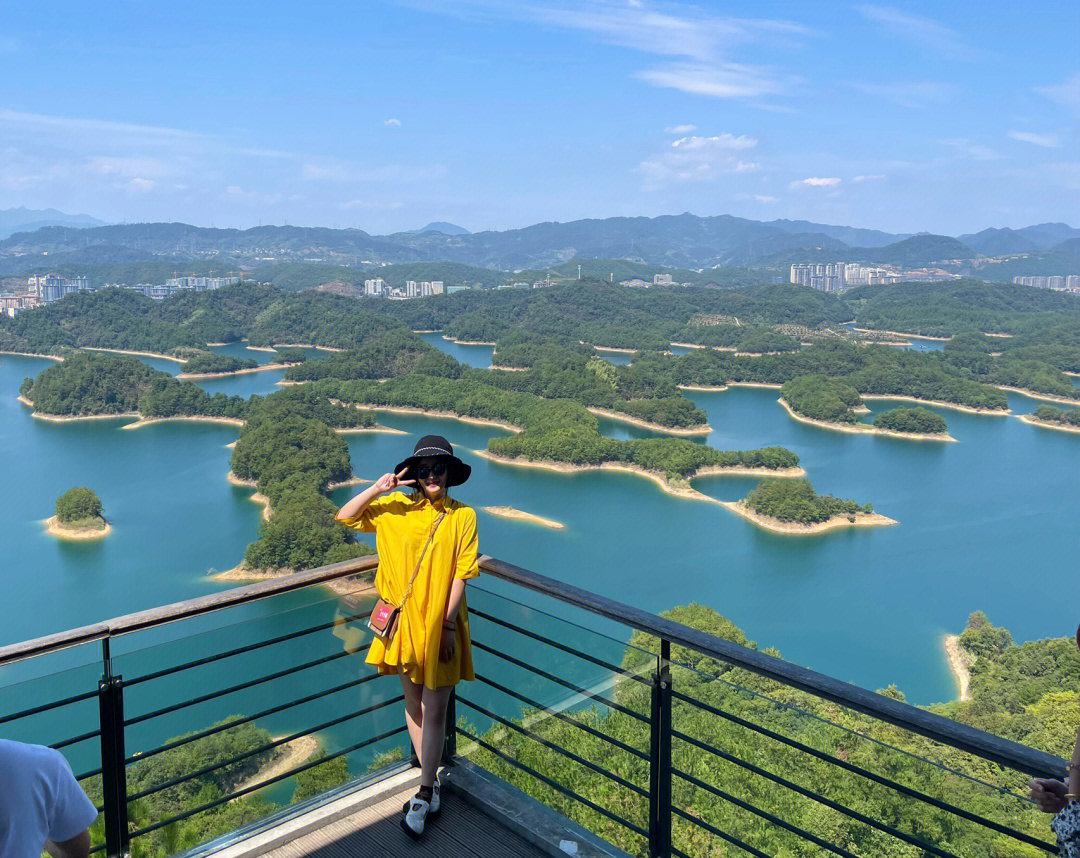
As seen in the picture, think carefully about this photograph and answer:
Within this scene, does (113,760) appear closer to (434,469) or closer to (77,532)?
(434,469)

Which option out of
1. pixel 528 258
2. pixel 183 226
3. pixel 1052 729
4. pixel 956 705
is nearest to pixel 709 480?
pixel 956 705

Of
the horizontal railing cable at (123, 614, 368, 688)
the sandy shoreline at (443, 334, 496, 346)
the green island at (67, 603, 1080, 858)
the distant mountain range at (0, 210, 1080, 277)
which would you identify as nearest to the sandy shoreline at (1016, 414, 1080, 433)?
the sandy shoreline at (443, 334, 496, 346)

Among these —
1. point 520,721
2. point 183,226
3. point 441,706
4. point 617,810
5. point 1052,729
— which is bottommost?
point 1052,729

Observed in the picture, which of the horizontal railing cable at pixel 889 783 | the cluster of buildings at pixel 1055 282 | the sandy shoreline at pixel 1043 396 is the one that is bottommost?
the sandy shoreline at pixel 1043 396

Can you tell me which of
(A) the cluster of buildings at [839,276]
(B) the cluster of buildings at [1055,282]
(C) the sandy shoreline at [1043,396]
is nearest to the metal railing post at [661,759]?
(C) the sandy shoreline at [1043,396]

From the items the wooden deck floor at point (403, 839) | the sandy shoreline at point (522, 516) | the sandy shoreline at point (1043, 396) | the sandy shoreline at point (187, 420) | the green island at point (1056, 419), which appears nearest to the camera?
the wooden deck floor at point (403, 839)

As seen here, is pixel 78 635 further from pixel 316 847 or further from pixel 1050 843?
pixel 1050 843

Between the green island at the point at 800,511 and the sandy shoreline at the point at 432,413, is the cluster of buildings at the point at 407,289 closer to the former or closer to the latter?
the sandy shoreline at the point at 432,413
